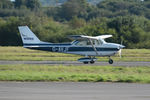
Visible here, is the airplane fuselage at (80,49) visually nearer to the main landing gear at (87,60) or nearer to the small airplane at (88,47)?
the small airplane at (88,47)

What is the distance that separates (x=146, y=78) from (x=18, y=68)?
24.7 ft

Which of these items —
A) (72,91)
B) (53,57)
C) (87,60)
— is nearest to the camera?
(72,91)

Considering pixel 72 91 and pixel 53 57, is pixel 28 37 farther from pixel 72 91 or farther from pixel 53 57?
pixel 72 91

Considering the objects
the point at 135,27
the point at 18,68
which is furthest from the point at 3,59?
the point at 135,27

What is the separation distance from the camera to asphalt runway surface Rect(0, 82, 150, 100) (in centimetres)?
1318

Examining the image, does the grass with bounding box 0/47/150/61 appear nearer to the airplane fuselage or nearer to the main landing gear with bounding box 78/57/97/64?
the airplane fuselage

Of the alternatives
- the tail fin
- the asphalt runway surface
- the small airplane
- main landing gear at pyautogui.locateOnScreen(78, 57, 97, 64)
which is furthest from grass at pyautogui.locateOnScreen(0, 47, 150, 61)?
the asphalt runway surface

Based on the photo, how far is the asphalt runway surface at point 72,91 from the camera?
43.2 ft

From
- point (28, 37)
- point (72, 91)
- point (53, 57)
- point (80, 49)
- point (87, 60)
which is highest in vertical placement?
point (72, 91)

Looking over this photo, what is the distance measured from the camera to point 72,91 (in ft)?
47.4

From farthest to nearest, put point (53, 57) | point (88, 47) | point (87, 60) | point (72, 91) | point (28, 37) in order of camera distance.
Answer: point (53, 57) → point (28, 37) → point (88, 47) → point (87, 60) → point (72, 91)

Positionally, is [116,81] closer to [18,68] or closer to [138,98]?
[138,98]

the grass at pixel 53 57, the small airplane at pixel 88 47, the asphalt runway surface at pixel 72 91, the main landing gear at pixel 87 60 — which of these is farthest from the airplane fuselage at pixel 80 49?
the asphalt runway surface at pixel 72 91

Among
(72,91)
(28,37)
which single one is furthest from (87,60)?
(72,91)
